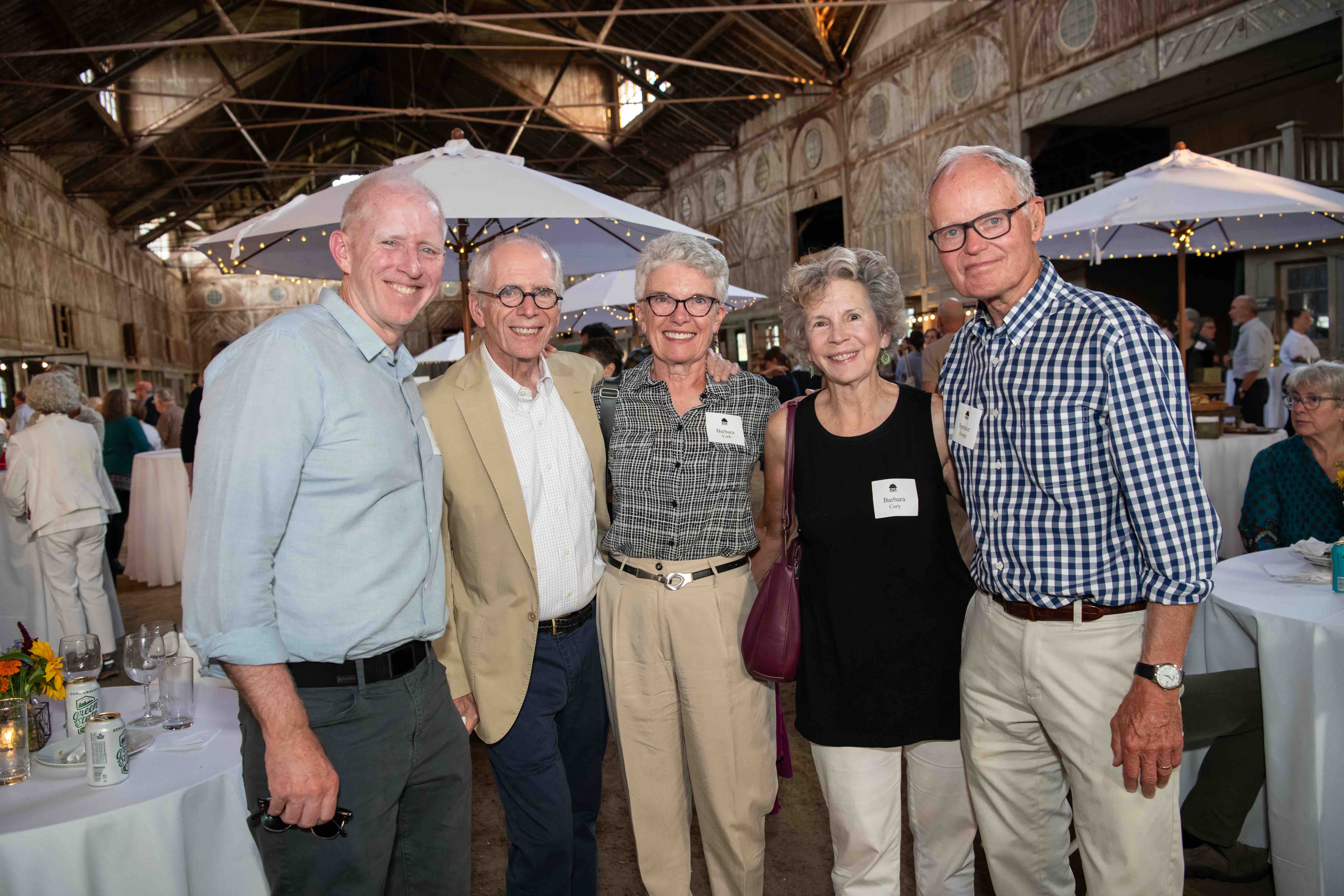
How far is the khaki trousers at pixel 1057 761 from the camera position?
5.66ft

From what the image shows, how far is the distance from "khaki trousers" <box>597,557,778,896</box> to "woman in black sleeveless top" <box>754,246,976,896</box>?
0.57 ft

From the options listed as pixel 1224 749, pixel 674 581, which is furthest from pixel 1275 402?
pixel 674 581

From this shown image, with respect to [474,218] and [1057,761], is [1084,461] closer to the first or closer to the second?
[1057,761]

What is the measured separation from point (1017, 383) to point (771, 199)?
18084mm

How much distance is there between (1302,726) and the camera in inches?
89.7

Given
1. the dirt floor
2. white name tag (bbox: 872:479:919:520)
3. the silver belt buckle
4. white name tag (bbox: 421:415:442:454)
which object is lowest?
the dirt floor

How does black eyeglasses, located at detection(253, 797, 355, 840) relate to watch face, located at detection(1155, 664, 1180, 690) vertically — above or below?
below

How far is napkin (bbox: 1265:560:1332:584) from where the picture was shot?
8.77ft

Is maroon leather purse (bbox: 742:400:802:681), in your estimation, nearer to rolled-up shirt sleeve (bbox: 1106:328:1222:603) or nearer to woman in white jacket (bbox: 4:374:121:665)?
rolled-up shirt sleeve (bbox: 1106:328:1222:603)

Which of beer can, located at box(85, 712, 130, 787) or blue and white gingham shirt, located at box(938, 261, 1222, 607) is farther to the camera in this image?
beer can, located at box(85, 712, 130, 787)

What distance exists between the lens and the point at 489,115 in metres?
22.2

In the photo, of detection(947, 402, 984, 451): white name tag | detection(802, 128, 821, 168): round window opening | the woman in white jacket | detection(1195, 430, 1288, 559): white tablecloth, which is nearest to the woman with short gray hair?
detection(947, 402, 984, 451): white name tag

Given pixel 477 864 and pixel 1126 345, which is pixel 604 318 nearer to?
pixel 477 864

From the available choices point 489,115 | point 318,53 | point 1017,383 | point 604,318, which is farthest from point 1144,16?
point 318,53
